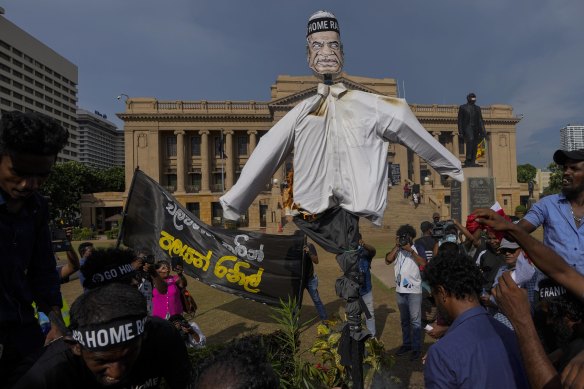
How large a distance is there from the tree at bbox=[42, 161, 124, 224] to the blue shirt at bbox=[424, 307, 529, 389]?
40.3 meters

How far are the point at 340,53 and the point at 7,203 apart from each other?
103 inches

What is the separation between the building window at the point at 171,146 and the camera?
51.7 m

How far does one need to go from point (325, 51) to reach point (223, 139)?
163ft

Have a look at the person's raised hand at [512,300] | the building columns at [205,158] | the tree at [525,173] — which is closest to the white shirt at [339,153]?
the person's raised hand at [512,300]

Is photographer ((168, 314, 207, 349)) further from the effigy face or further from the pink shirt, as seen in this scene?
the effigy face

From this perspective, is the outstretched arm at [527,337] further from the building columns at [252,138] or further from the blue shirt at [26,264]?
the building columns at [252,138]

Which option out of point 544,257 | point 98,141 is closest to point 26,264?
point 544,257

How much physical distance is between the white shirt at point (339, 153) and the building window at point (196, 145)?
5135 centimetres

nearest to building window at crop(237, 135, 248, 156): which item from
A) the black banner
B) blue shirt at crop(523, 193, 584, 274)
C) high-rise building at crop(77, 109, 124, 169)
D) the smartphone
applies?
the black banner

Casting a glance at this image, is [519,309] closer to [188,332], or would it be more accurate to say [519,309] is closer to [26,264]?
[26,264]

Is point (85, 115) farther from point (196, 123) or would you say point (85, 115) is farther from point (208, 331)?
point (208, 331)

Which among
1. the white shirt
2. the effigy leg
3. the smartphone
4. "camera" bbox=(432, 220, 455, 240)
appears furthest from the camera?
the smartphone

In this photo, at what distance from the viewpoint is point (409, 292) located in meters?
5.58

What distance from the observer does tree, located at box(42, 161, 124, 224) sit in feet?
135
